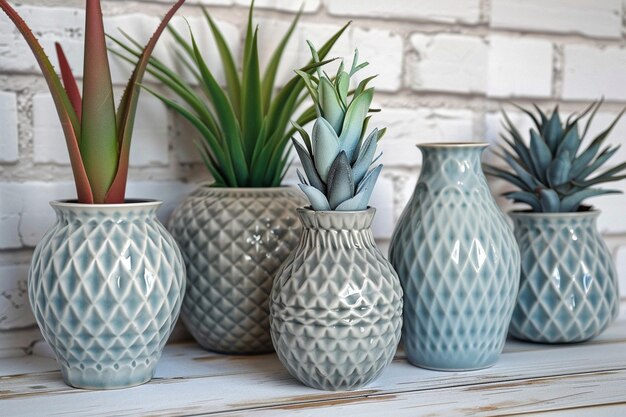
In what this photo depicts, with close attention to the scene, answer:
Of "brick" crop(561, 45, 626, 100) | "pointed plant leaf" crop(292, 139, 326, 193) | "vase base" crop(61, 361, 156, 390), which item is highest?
"brick" crop(561, 45, 626, 100)

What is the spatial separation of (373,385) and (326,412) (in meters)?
0.09

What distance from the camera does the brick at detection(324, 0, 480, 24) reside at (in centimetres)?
92

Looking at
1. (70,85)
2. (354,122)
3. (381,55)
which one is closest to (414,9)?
(381,55)

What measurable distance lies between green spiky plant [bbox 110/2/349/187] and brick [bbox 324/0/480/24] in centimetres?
9

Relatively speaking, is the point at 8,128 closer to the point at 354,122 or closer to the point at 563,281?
the point at 354,122

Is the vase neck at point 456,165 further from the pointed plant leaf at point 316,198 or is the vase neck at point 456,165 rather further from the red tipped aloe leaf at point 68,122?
the red tipped aloe leaf at point 68,122

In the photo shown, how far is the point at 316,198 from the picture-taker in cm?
69

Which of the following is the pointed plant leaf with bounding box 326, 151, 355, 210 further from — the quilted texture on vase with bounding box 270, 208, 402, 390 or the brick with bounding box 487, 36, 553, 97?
the brick with bounding box 487, 36, 553, 97

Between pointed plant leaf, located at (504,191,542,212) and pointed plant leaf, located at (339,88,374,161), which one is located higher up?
pointed plant leaf, located at (339,88,374,161)

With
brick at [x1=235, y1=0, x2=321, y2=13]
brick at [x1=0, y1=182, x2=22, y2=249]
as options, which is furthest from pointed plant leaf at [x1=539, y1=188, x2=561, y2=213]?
brick at [x1=0, y1=182, x2=22, y2=249]

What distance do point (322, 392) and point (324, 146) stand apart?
216 millimetres

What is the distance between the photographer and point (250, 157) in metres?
0.83

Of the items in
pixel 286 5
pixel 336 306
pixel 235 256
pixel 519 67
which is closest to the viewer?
pixel 336 306

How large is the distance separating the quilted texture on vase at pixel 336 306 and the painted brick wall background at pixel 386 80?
25 cm
